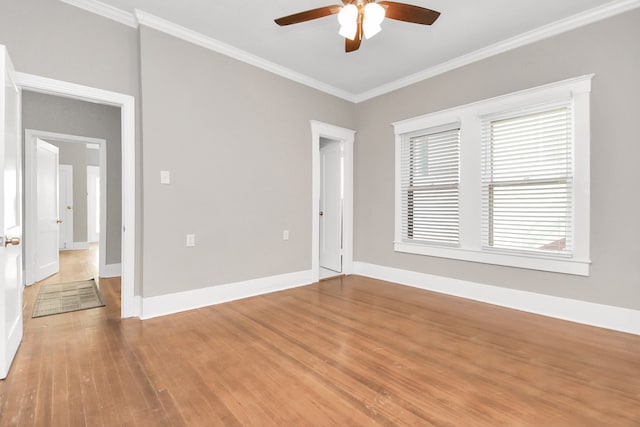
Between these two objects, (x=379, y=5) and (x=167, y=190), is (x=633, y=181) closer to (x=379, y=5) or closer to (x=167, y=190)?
(x=379, y=5)

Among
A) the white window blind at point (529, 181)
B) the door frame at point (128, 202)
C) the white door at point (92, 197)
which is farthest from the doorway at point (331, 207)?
the white door at point (92, 197)

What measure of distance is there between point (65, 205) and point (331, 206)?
6856 millimetres

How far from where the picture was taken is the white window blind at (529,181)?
118 inches

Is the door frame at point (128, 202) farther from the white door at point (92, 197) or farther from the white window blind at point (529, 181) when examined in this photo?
the white door at point (92, 197)

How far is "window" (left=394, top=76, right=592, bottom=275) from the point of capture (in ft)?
9.59

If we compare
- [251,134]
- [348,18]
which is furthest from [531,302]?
[251,134]

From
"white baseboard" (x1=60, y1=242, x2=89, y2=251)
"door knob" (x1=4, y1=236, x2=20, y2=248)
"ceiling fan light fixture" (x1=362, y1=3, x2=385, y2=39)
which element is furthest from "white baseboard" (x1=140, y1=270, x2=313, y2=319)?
"white baseboard" (x1=60, y1=242, x2=89, y2=251)

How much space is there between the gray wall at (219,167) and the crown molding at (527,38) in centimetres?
144

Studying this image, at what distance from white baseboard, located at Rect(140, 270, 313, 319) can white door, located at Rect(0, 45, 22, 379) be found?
930 millimetres

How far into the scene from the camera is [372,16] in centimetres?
204

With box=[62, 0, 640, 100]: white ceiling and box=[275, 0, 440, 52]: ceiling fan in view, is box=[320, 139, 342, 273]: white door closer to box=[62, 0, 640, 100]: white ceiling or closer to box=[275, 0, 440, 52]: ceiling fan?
box=[62, 0, 640, 100]: white ceiling

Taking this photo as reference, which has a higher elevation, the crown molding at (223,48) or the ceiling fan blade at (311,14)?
the crown molding at (223,48)

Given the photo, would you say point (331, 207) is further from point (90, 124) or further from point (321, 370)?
point (90, 124)

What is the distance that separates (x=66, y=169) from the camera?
7.23 metres
